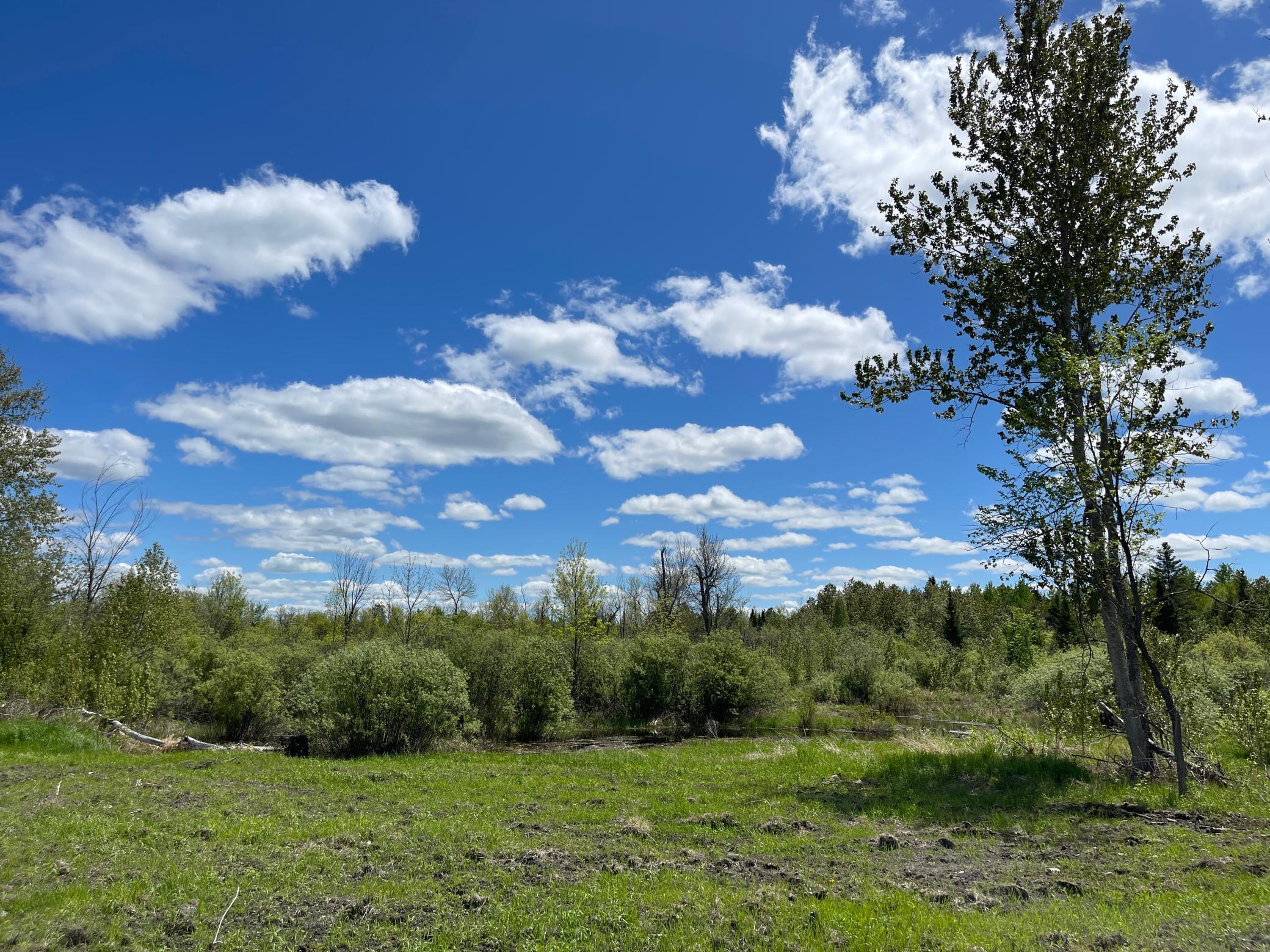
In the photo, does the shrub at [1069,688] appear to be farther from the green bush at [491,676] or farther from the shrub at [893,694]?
the green bush at [491,676]

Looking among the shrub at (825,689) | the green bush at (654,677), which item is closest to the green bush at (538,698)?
the green bush at (654,677)

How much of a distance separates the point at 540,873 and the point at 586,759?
13.2 meters

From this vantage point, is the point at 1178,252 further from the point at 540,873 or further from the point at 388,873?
the point at 388,873

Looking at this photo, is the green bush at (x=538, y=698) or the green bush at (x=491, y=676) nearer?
the green bush at (x=491, y=676)

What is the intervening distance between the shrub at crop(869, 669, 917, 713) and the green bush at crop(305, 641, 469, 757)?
3003 centimetres

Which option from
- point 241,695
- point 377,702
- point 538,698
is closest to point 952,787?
point 377,702

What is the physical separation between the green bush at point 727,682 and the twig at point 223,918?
27.9 m

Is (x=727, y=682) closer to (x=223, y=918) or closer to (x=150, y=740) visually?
(x=150, y=740)

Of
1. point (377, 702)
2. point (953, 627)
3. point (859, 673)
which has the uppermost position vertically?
point (953, 627)

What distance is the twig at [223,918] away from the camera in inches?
229

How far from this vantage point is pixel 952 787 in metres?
12.8

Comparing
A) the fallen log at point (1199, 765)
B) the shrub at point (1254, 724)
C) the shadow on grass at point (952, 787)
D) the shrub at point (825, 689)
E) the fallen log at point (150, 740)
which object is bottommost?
the shrub at point (825, 689)

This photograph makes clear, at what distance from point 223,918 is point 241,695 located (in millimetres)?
25195

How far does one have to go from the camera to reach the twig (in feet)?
19.1
